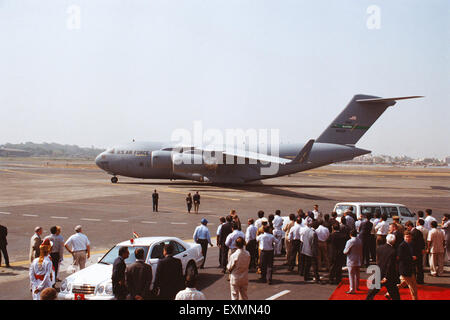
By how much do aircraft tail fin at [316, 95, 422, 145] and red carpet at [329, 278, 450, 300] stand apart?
29.7 m

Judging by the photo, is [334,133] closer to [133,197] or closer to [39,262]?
[133,197]

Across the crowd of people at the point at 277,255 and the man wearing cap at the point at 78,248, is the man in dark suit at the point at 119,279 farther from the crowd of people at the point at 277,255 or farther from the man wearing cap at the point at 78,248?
the man wearing cap at the point at 78,248

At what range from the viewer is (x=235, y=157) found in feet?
121

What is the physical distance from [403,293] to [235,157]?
27901 millimetres

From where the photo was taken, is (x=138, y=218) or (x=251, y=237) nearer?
(x=251, y=237)

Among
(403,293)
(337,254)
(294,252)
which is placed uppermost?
(337,254)

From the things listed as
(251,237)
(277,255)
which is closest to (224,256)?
(251,237)

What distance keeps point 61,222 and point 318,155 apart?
88.9 feet

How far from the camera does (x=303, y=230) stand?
35.8 feet

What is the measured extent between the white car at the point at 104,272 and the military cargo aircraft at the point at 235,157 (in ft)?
86.0

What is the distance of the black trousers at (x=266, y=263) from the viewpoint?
406 inches

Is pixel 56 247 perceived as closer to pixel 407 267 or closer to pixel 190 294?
pixel 190 294

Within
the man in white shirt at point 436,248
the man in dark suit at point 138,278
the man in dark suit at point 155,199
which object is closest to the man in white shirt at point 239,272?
the man in dark suit at point 138,278
